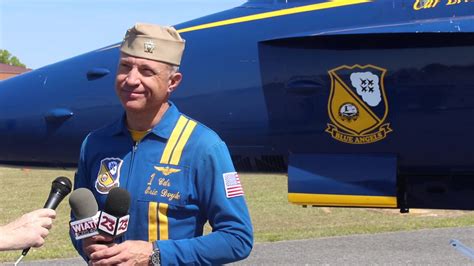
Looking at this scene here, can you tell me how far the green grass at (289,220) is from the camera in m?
10.5

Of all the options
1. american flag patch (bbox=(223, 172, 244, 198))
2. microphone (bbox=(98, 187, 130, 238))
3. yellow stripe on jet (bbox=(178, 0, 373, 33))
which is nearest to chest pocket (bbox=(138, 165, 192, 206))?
american flag patch (bbox=(223, 172, 244, 198))

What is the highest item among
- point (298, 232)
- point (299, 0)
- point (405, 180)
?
point (299, 0)

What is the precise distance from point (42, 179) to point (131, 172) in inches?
694

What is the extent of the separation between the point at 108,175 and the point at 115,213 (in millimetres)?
390

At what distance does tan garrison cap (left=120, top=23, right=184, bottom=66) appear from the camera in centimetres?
306

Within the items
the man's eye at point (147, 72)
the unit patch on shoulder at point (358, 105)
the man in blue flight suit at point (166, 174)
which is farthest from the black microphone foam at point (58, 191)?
the unit patch on shoulder at point (358, 105)

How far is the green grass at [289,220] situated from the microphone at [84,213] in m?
5.90

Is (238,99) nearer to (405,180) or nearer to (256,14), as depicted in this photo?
(256,14)

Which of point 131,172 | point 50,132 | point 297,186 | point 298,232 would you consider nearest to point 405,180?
point 297,186

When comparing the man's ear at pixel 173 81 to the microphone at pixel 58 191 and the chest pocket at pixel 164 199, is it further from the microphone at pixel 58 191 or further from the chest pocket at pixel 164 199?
the microphone at pixel 58 191

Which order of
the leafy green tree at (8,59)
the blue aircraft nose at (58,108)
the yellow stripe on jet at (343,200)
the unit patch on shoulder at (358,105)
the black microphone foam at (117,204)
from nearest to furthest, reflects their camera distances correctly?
the black microphone foam at (117,204), the unit patch on shoulder at (358,105), the yellow stripe on jet at (343,200), the blue aircraft nose at (58,108), the leafy green tree at (8,59)

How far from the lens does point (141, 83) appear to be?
120 inches

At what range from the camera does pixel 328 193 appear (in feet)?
16.8

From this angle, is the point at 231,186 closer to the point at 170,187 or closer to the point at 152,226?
the point at 170,187
